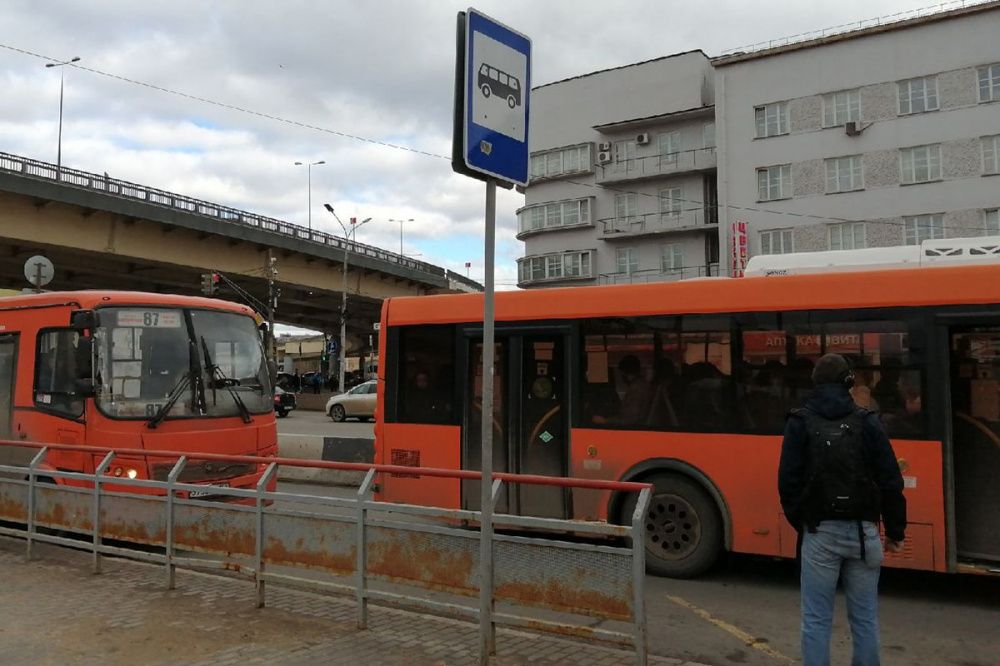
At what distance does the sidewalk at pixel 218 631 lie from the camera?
489cm

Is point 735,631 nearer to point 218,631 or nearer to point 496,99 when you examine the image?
point 218,631

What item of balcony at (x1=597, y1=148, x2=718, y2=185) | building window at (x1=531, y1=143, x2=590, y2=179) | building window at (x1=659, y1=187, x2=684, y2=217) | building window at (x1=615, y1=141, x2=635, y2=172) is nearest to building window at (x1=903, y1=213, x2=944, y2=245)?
balcony at (x1=597, y1=148, x2=718, y2=185)

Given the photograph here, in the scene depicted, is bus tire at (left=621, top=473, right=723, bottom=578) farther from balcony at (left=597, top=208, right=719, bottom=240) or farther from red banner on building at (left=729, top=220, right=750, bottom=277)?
balcony at (left=597, top=208, right=719, bottom=240)

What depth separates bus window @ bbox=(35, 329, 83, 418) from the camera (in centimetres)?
866

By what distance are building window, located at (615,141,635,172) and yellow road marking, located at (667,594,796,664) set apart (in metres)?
43.9

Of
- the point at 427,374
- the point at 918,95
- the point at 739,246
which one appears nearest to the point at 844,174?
the point at 918,95

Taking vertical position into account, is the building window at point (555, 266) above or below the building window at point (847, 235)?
above

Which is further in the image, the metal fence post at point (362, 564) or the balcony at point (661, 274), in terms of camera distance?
the balcony at point (661, 274)

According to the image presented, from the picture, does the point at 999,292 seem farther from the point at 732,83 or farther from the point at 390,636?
the point at 732,83

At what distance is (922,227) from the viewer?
115 ft

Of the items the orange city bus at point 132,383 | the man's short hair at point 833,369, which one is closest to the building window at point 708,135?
the orange city bus at point 132,383

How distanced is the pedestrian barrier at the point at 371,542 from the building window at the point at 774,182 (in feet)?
119

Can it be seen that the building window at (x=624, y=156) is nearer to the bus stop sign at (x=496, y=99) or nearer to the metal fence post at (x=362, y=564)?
the metal fence post at (x=362, y=564)

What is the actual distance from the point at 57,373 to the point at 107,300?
102cm
